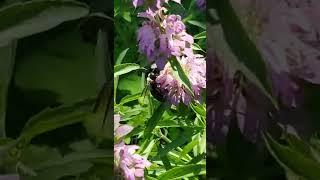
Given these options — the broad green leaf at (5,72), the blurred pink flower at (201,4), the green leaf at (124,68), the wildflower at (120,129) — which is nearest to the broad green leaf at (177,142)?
the wildflower at (120,129)

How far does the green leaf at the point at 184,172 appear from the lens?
1665mm

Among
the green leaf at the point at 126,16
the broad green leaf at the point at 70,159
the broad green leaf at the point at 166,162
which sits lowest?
the broad green leaf at the point at 166,162

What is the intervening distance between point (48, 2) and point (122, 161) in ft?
1.68

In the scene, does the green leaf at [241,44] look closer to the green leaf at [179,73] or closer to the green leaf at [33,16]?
the green leaf at [179,73]

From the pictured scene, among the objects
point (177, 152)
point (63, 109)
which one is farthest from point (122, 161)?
point (63, 109)

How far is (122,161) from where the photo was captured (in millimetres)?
1630

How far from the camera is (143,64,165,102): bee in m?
1.64

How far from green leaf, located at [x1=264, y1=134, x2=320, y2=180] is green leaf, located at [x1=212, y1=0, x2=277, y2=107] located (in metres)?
0.11

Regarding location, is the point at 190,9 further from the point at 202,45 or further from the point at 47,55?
the point at 47,55

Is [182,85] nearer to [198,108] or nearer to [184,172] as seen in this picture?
[198,108]

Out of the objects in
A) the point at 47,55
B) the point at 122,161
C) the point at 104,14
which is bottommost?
the point at 122,161

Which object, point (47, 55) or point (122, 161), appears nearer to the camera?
point (47, 55)

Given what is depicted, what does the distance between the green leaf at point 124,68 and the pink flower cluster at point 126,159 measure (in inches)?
4.9

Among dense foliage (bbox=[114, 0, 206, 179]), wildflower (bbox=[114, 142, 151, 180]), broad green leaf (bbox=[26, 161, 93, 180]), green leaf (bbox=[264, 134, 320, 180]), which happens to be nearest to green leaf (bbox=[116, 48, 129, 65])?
dense foliage (bbox=[114, 0, 206, 179])
